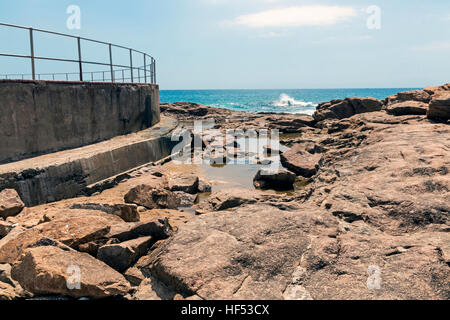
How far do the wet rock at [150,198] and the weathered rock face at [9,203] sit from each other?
1.74 metres

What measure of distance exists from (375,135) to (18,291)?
6893mm

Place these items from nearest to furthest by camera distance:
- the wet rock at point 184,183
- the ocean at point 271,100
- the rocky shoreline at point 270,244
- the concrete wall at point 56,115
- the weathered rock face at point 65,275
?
the rocky shoreline at point 270,244
the weathered rock face at point 65,275
the concrete wall at point 56,115
the wet rock at point 184,183
the ocean at point 271,100

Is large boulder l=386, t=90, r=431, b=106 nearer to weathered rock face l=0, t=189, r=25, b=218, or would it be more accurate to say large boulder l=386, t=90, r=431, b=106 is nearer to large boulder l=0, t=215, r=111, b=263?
large boulder l=0, t=215, r=111, b=263

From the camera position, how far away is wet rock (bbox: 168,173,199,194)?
298 inches

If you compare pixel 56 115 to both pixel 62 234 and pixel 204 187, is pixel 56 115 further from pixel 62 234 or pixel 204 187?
pixel 62 234

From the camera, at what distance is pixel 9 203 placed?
5.28 meters

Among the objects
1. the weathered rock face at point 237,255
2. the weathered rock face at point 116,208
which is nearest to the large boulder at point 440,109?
the weathered rock face at point 237,255

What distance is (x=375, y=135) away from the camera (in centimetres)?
742

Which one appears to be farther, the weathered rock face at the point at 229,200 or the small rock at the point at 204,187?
the small rock at the point at 204,187

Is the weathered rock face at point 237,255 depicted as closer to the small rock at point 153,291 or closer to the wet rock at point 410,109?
the small rock at point 153,291

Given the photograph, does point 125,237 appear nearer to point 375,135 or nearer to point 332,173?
point 332,173

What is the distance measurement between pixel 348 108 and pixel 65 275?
59.9ft

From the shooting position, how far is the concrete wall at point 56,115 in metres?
6.40

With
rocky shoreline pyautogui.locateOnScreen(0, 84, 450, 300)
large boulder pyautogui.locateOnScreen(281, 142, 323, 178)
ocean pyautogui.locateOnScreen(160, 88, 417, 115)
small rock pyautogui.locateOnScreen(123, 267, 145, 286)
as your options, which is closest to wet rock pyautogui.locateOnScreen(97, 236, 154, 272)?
rocky shoreline pyautogui.locateOnScreen(0, 84, 450, 300)
